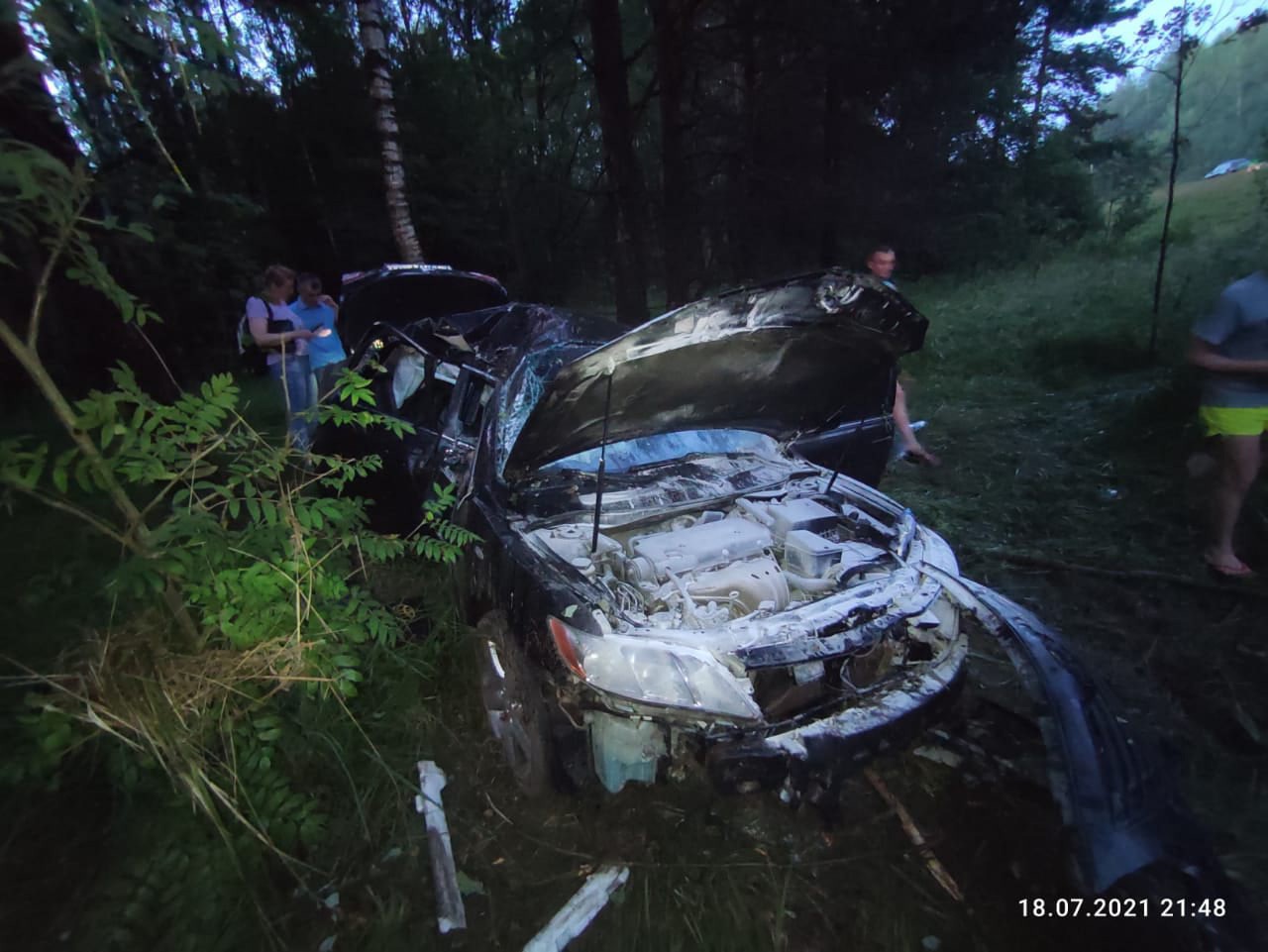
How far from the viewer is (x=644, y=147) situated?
15.7 meters

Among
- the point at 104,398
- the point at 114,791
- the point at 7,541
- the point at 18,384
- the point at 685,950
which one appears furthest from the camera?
the point at 18,384

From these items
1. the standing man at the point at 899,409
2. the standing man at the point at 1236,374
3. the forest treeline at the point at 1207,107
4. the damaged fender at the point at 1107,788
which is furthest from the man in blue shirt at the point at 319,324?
the forest treeline at the point at 1207,107

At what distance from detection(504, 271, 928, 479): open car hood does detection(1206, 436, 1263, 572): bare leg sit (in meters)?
1.86

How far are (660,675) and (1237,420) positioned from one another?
3.44m

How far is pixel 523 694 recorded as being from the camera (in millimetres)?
2219

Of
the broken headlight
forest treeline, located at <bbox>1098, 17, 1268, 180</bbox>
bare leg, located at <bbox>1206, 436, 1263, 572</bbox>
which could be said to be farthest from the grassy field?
forest treeline, located at <bbox>1098, 17, 1268, 180</bbox>

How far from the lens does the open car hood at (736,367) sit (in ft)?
7.43

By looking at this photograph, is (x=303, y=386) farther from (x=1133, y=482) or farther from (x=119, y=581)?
(x=1133, y=482)

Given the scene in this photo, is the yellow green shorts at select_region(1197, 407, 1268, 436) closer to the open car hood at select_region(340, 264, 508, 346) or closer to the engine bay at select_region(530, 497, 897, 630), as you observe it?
the engine bay at select_region(530, 497, 897, 630)

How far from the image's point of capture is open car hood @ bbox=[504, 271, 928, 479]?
7.43 ft

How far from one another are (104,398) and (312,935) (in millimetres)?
1683

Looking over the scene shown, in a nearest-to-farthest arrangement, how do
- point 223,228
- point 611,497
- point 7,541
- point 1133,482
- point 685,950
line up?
point 685,950 → point 611,497 → point 7,541 → point 1133,482 → point 223,228

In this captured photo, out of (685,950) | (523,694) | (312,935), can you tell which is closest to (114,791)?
(312,935)

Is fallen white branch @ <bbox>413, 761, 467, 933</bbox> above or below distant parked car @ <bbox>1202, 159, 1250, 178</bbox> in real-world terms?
below
